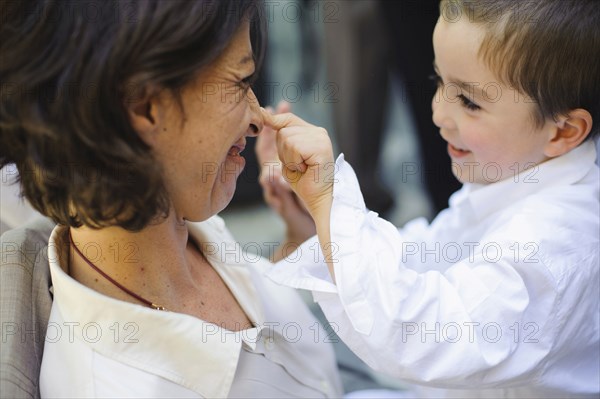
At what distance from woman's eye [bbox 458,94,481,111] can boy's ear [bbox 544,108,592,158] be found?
135 mm

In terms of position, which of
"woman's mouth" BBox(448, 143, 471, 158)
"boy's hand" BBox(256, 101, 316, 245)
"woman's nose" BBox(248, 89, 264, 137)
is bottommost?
"boy's hand" BBox(256, 101, 316, 245)

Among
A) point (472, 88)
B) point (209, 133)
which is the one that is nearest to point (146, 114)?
point (209, 133)

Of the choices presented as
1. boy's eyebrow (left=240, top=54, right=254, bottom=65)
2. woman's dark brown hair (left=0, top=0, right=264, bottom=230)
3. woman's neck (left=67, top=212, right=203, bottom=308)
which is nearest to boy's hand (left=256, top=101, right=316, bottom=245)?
woman's neck (left=67, top=212, right=203, bottom=308)

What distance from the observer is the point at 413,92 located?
2.62 meters

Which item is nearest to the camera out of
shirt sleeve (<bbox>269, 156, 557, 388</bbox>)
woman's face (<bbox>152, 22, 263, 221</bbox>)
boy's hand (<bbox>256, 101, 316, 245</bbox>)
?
woman's face (<bbox>152, 22, 263, 221</bbox>)

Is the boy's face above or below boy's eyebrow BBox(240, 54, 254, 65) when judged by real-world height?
below

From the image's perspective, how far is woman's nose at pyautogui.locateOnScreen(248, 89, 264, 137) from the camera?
3.82ft

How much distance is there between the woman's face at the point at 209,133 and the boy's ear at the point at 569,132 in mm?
531

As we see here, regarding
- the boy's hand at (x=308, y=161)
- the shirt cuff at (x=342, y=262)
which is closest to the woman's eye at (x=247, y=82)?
the boy's hand at (x=308, y=161)

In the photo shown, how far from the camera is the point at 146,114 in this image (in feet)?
3.29

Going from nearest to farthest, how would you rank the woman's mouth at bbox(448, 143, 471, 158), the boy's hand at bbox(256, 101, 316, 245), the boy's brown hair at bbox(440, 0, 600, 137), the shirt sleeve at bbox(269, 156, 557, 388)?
the shirt sleeve at bbox(269, 156, 557, 388) → the boy's brown hair at bbox(440, 0, 600, 137) → the woman's mouth at bbox(448, 143, 471, 158) → the boy's hand at bbox(256, 101, 316, 245)

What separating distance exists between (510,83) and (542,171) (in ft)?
0.54

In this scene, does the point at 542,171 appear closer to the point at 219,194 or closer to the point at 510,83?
the point at 510,83

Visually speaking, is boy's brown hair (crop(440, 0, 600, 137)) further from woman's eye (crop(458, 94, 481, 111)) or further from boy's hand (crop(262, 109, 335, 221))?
boy's hand (crop(262, 109, 335, 221))
